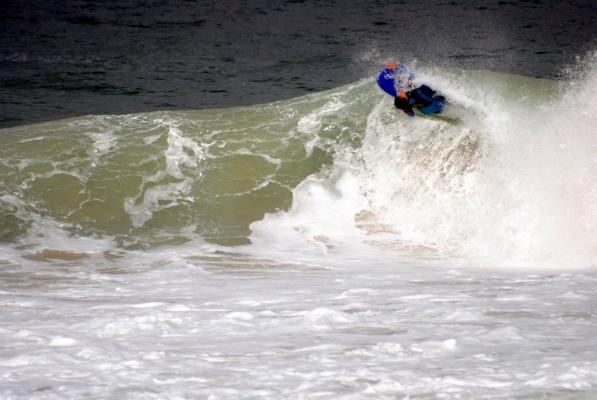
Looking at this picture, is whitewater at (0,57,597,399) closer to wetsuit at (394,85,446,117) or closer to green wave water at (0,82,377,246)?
green wave water at (0,82,377,246)

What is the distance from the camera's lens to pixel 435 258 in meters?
8.02

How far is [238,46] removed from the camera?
20.4 metres

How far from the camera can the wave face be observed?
8.73 metres

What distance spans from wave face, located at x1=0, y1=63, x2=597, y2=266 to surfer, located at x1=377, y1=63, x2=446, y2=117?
0.64 metres

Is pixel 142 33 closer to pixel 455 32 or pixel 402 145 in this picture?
pixel 455 32

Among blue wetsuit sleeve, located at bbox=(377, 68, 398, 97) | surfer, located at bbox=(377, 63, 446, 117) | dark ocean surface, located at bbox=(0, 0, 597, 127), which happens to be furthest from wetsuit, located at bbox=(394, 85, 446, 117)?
dark ocean surface, located at bbox=(0, 0, 597, 127)

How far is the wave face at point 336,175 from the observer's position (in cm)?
873

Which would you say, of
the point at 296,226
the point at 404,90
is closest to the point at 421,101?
the point at 404,90

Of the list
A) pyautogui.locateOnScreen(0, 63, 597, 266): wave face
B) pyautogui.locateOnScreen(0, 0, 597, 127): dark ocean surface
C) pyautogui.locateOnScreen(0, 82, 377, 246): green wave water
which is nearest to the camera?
pyautogui.locateOnScreen(0, 63, 597, 266): wave face

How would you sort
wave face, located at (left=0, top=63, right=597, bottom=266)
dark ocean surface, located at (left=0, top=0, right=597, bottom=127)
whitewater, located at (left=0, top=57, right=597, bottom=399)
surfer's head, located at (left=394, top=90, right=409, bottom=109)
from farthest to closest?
dark ocean surface, located at (left=0, top=0, right=597, bottom=127)
surfer's head, located at (left=394, top=90, right=409, bottom=109)
wave face, located at (left=0, top=63, right=597, bottom=266)
whitewater, located at (left=0, top=57, right=597, bottom=399)

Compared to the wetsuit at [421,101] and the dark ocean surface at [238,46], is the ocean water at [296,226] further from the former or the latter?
the wetsuit at [421,101]

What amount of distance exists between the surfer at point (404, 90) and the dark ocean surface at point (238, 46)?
5.76 metres

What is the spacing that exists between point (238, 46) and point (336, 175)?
10312 millimetres

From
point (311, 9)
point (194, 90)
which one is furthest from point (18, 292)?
point (311, 9)
